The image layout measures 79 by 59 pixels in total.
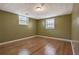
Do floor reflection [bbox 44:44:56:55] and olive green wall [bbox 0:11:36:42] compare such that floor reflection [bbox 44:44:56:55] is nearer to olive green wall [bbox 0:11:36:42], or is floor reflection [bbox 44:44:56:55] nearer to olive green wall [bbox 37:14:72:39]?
olive green wall [bbox 37:14:72:39]

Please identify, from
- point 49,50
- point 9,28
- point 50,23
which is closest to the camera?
point 50,23

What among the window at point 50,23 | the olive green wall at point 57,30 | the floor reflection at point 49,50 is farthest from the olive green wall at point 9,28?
the floor reflection at point 49,50

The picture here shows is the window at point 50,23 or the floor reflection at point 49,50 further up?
the window at point 50,23

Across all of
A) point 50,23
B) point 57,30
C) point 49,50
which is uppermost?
point 50,23

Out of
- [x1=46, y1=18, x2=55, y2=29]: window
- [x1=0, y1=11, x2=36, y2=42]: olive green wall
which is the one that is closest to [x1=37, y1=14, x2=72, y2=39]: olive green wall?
[x1=46, y1=18, x2=55, y2=29]: window

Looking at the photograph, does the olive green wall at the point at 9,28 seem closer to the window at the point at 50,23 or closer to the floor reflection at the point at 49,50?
the window at the point at 50,23

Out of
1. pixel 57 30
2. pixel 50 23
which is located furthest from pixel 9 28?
pixel 57 30

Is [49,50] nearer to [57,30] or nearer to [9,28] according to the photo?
[57,30]

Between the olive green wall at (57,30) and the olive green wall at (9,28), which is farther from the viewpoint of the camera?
the olive green wall at (9,28)

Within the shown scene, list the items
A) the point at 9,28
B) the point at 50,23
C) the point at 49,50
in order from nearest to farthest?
the point at 50,23 < the point at 49,50 < the point at 9,28
